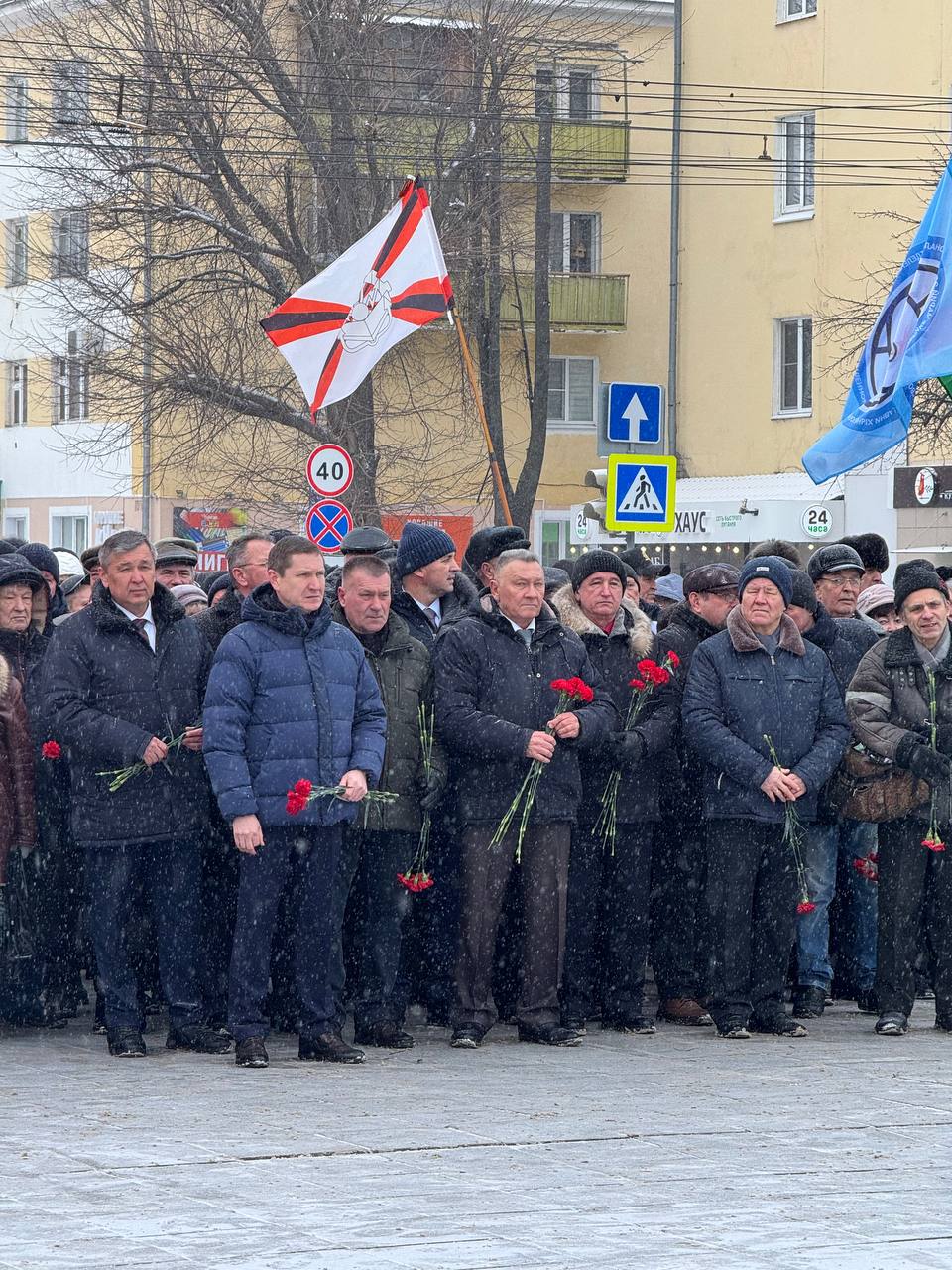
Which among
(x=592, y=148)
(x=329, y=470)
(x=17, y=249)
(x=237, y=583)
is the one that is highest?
(x=592, y=148)

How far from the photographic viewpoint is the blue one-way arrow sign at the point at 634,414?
16719 millimetres

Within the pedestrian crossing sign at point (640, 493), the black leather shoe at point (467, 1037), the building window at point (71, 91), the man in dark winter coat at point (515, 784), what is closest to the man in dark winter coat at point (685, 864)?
the man in dark winter coat at point (515, 784)

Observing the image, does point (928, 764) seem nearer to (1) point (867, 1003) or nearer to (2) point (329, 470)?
(1) point (867, 1003)

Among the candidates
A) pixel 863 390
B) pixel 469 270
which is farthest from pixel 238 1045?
pixel 469 270

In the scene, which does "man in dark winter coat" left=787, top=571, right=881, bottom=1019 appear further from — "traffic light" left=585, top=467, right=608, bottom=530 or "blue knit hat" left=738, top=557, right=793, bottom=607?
"traffic light" left=585, top=467, right=608, bottom=530

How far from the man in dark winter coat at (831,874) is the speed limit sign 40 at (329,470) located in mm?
9823

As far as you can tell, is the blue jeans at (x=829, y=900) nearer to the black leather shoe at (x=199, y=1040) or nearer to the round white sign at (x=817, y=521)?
the black leather shoe at (x=199, y=1040)

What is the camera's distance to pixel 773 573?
10227mm

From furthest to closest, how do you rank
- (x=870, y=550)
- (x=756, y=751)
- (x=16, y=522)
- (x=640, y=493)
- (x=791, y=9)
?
1. (x=16, y=522)
2. (x=791, y=9)
3. (x=640, y=493)
4. (x=870, y=550)
5. (x=756, y=751)

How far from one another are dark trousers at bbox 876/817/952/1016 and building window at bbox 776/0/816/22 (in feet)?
102

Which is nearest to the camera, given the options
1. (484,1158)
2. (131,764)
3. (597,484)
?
(484,1158)

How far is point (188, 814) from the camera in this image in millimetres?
9609

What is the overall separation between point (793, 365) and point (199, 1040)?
32.5 m

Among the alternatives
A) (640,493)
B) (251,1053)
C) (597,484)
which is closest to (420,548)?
(251,1053)
